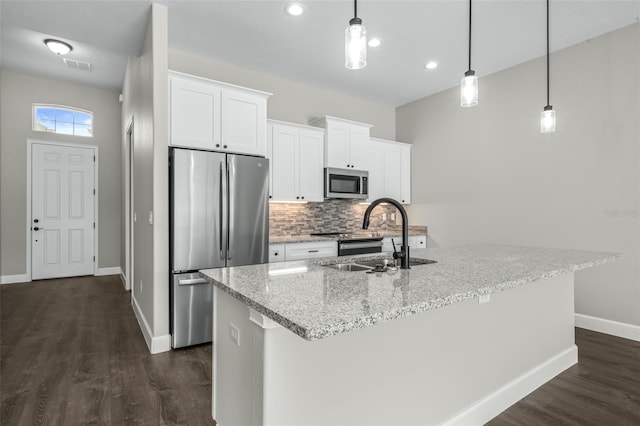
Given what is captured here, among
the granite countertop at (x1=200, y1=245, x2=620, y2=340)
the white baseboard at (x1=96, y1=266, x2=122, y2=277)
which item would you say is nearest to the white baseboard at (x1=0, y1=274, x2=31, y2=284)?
the white baseboard at (x1=96, y1=266, x2=122, y2=277)

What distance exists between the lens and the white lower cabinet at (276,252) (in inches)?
148

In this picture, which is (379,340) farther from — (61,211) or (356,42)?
(61,211)

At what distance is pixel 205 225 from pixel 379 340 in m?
2.09

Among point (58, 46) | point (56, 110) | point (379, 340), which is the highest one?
point (58, 46)

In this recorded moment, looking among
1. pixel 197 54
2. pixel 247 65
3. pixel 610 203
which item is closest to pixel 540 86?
pixel 610 203

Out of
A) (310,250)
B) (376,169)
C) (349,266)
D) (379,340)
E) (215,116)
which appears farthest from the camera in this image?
(376,169)

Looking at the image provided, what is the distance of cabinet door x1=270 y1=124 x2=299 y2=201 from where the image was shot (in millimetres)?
4266

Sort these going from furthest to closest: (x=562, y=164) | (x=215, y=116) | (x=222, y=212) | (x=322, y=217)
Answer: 1. (x=322, y=217)
2. (x=562, y=164)
3. (x=215, y=116)
4. (x=222, y=212)

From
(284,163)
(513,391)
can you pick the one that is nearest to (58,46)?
(284,163)

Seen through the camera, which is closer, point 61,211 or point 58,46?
point 58,46

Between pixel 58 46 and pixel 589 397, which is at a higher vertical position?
pixel 58 46

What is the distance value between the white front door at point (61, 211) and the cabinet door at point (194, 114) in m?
3.92

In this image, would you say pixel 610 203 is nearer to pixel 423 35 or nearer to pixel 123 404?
pixel 423 35

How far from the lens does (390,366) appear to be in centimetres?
159
